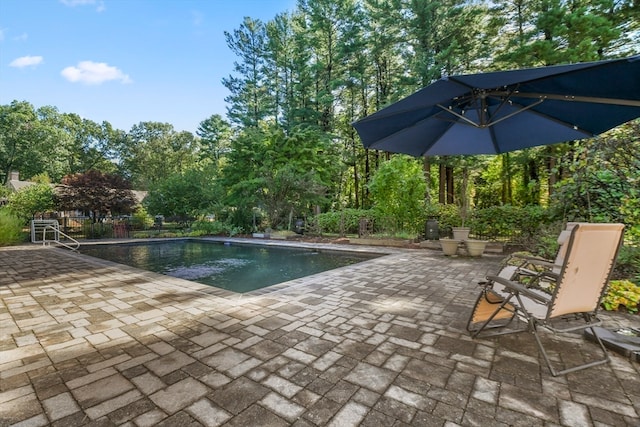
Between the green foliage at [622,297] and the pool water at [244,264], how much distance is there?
14.2ft

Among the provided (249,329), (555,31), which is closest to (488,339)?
(249,329)

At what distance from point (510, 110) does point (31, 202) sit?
15894mm

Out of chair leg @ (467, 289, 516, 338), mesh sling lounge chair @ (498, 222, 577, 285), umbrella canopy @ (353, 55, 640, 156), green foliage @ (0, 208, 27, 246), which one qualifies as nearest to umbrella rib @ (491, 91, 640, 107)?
umbrella canopy @ (353, 55, 640, 156)

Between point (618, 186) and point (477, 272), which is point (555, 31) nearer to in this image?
point (618, 186)

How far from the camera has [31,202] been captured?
11305 millimetres

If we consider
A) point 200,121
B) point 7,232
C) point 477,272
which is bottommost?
point 477,272

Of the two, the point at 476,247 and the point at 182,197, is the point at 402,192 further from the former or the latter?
the point at 182,197

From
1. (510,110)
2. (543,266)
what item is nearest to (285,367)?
(543,266)

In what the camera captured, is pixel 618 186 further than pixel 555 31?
No

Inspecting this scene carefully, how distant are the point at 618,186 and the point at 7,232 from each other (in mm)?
15901

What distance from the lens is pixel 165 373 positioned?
1849 millimetres

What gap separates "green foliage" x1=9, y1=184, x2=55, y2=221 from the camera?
11.3m

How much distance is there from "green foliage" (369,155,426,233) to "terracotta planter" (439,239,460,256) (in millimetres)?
2397

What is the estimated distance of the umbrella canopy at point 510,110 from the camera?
222 centimetres
